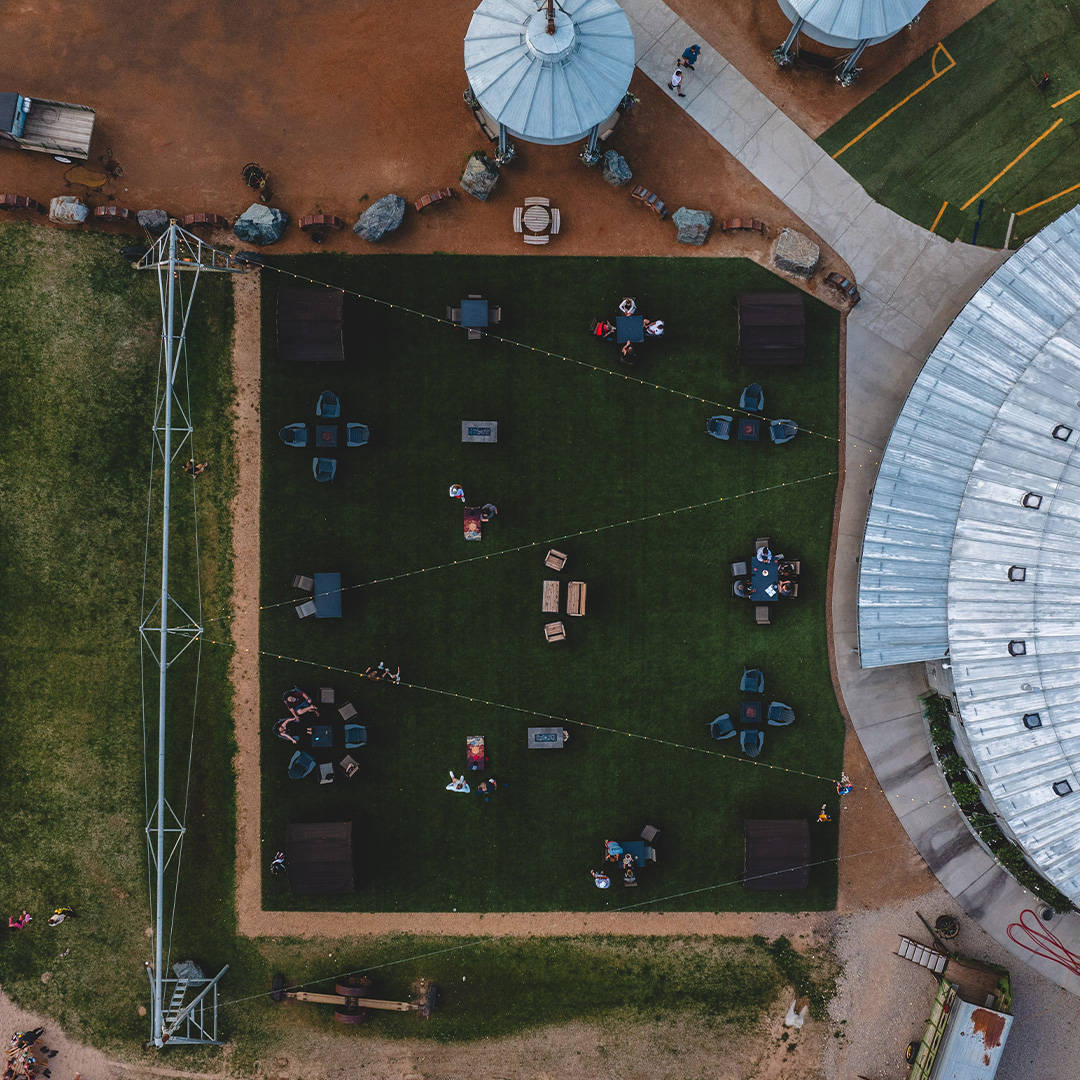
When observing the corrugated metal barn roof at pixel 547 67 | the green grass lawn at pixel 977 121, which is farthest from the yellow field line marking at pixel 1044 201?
the corrugated metal barn roof at pixel 547 67

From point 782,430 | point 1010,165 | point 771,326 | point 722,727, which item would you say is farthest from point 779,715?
point 1010,165

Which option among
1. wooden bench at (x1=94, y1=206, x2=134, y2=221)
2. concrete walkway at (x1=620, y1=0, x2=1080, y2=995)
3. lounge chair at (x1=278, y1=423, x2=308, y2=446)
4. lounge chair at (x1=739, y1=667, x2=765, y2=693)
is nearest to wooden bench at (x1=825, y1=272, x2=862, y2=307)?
concrete walkway at (x1=620, y1=0, x2=1080, y2=995)

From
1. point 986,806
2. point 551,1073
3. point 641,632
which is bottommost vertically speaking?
point 551,1073

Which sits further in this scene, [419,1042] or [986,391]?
[419,1042]

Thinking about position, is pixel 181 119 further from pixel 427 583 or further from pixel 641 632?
pixel 641 632

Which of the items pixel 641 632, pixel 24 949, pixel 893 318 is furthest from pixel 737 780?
pixel 24 949
